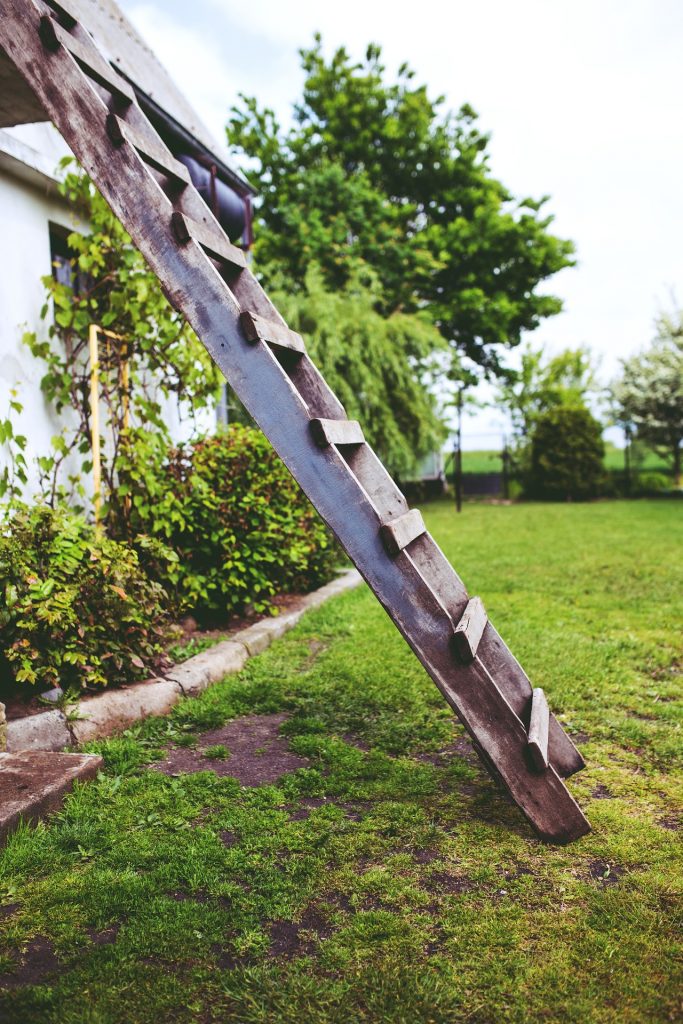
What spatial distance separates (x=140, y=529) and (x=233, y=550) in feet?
2.33

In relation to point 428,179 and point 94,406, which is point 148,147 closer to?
point 94,406

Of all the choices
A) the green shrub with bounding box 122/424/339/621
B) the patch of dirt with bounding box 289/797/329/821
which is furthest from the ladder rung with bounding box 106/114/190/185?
the patch of dirt with bounding box 289/797/329/821

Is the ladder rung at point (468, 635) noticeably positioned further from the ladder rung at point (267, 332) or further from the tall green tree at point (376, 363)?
the tall green tree at point (376, 363)

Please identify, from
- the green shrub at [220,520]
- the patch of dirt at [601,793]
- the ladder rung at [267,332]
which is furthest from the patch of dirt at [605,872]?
the green shrub at [220,520]

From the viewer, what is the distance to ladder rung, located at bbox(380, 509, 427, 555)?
2657mm

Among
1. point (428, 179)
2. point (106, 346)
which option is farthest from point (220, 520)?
point (428, 179)

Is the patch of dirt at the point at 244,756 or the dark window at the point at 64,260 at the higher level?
the dark window at the point at 64,260

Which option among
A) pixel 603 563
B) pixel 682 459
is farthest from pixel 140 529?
pixel 682 459

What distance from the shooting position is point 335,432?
2814 millimetres

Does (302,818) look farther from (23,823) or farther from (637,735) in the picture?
(637,735)

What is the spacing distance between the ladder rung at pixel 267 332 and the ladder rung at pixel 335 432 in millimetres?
351

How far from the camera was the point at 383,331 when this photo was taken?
44.0 ft

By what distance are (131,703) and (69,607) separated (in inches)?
23.5

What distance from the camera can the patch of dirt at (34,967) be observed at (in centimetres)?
203
